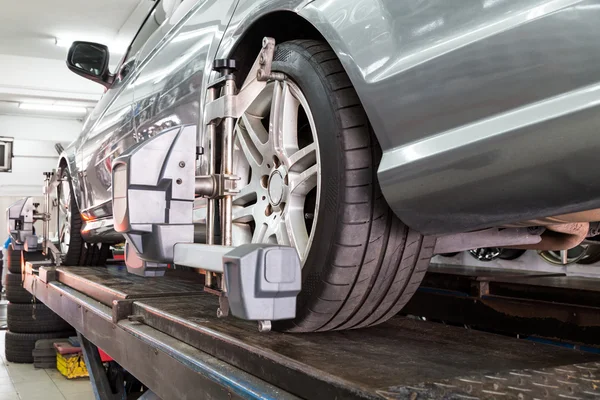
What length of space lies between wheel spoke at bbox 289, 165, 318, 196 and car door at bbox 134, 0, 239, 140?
618 millimetres

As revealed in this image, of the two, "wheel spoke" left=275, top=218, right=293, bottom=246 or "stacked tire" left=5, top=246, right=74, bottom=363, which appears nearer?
"wheel spoke" left=275, top=218, right=293, bottom=246

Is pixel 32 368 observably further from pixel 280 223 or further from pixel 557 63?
pixel 557 63

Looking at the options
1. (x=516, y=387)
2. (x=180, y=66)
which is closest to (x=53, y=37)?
(x=180, y=66)

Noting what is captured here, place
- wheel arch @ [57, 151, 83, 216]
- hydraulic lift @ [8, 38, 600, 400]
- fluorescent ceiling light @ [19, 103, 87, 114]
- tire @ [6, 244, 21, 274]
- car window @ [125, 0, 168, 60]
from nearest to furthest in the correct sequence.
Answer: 1. hydraulic lift @ [8, 38, 600, 400]
2. car window @ [125, 0, 168, 60]
3. wheel arch @ [57, 151, 83, 216]
4. tire @ [6, 244, 21, 274]
5. fluorescent ceiling light @ [19, 103, 87, 114]

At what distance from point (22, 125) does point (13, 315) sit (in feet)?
31.2

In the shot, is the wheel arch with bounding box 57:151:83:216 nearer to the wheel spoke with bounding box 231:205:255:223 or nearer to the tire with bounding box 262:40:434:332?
the wheel spoke with bounding box 231:205:255:223

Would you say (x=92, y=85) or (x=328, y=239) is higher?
(x=92, y=85)

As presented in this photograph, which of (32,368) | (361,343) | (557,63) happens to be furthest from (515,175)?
(32,368)

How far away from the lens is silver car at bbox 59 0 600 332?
893 millimetres

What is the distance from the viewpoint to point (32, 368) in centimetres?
544

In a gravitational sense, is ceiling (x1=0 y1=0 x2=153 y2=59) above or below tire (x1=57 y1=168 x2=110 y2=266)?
above

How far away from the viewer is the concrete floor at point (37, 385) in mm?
4652

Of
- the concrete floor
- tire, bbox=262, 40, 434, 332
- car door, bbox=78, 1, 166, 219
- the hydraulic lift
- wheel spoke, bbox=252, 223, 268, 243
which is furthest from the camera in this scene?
the concrete floor

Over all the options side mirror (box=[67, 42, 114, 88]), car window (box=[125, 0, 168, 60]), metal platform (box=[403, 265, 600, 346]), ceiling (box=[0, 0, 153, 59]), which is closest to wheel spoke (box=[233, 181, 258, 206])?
metal platform (box=[403, 265, 600, 346])
